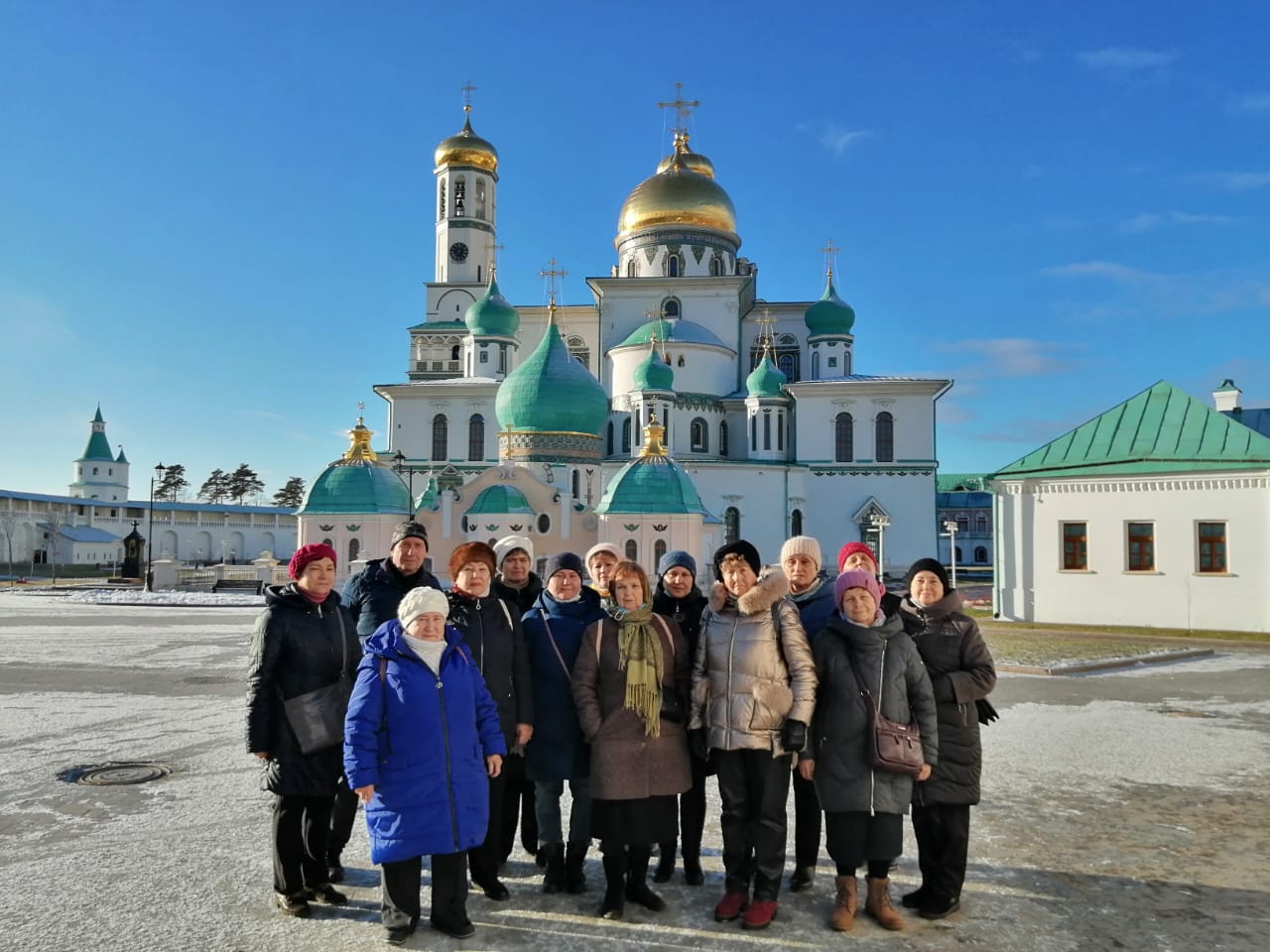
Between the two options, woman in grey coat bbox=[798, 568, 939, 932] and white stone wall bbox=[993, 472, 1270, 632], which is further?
white stone wall bbox=[993, 472, 1270, 632]

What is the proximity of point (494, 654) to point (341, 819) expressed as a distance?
1.37 meters

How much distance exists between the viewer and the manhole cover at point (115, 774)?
6938mm

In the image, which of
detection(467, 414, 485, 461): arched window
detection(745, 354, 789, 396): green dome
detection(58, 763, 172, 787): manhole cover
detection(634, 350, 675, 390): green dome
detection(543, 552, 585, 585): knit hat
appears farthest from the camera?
detection(467, 414, 485, 461): arched window

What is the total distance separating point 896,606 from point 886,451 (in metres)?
33.5

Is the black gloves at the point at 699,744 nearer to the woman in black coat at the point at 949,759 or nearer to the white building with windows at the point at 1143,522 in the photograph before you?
the woman in black coat at the point at 949,759

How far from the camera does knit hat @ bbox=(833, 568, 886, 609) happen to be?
186 inches

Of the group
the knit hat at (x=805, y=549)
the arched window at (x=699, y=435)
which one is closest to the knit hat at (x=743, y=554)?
the knit hat at (x=805, y=549)

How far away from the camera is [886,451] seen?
123 feet

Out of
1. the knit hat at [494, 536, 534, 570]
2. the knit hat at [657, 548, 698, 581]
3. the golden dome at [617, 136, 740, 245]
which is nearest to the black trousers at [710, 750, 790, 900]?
the knit hat at [657, 548, 698, 581]

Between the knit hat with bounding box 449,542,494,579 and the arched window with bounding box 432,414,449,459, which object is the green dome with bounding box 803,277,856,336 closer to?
the arched window with bounding box 432,414,449,459

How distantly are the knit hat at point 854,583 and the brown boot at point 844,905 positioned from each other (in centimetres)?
135

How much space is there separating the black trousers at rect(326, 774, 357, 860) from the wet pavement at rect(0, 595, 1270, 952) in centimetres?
22

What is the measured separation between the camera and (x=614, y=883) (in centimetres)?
475

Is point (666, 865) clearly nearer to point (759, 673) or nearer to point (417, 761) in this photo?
point (759, 673)
